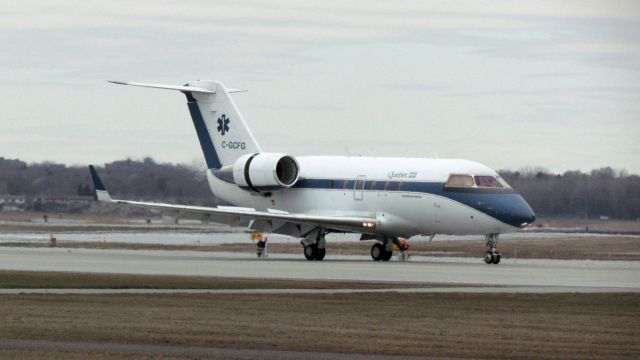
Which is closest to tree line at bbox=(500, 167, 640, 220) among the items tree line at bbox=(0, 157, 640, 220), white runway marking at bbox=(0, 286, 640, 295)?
tree line at bbox=(0, 157, 640, 220)

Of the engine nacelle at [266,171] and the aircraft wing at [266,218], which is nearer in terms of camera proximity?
the aircraft wing at [266,218]

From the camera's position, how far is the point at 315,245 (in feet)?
193

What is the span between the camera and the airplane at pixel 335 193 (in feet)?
184

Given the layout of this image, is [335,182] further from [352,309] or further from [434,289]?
[352,309]

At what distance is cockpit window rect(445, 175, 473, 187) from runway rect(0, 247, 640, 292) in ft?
10.2

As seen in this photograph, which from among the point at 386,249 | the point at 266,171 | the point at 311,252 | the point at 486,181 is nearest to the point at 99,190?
the point at 266,171

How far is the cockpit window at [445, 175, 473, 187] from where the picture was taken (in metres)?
56.1

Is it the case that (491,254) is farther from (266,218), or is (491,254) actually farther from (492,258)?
(266,218)

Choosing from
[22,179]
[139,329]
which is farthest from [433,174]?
[22,179]

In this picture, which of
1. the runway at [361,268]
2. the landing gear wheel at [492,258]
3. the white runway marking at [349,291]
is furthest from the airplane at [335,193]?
the white runway marking at [349,291]

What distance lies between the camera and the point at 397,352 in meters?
23.8

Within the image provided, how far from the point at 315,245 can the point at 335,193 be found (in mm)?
2792

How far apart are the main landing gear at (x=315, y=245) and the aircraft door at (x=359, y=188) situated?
209cm

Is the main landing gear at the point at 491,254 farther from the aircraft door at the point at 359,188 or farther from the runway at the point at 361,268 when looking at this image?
the aircraft door at the point at 359,188
